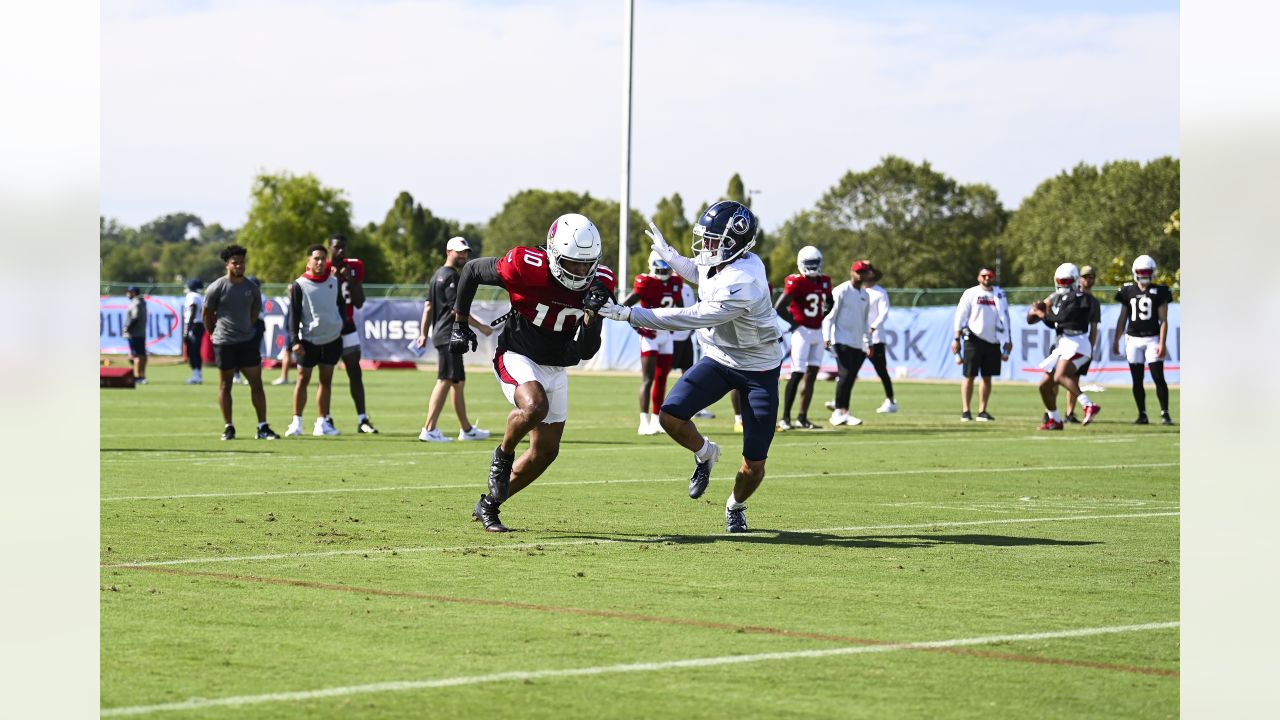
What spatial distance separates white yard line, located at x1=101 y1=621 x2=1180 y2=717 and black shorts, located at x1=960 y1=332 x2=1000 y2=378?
16082 mm

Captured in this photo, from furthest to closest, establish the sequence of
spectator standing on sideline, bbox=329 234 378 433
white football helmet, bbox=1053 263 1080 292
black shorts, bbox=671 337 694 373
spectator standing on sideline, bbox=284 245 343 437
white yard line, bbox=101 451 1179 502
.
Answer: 1. black shorts, bbox=671 337 694 373
2. white football helmet, bbox=1053 263 1080 292
3. spectator standing on sideline, bbox=329 234 378 433
4. spectator standing on sideline, bbox=284 245 343 437
5. white yard line, bbox=101 451 1179 502

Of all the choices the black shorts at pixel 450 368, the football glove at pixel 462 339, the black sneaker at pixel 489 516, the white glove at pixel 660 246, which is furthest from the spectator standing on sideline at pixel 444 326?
the black sneaker at pixel 489 516

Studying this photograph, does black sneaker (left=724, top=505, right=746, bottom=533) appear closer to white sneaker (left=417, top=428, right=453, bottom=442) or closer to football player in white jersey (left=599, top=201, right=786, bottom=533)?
football player in white jersey (left=599, top=201, right=786, bottom=533)

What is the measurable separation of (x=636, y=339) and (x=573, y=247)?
3655 cm

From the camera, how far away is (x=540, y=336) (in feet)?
35.3

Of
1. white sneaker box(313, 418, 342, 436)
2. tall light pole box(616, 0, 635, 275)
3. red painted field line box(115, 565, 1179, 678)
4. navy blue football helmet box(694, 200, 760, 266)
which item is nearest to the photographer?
red painted field line box(115, 565, 1179, 678)

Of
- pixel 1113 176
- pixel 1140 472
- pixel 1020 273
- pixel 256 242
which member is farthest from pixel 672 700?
pixel 1020 273

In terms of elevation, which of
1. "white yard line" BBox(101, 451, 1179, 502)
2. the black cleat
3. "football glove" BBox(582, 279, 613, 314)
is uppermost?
"football glove" BBox(582, 279, 613, 314)

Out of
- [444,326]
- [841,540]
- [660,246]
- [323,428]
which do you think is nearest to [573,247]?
[660,246]

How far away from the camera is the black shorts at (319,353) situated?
62.0 feet

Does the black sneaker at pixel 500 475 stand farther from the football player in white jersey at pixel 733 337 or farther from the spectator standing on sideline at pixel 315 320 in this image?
the spectator standing on sideline at pixel 315 320

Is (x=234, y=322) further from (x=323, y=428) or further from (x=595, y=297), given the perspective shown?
(x=595, y=297)

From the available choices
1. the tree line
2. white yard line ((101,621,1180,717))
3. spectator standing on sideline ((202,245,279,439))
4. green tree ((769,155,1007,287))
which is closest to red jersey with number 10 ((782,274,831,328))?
spectator standing on sideline ((202,245,279,439))

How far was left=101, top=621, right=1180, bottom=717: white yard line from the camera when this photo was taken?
230 inches
